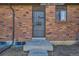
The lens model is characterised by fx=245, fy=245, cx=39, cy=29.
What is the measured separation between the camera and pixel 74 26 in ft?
38.4

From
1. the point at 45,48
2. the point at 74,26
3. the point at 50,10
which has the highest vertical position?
the point at 50,10

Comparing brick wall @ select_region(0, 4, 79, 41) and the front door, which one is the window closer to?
brick wall @ select_region(0, 4, 79, 41)

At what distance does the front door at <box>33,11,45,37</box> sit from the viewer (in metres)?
11.9

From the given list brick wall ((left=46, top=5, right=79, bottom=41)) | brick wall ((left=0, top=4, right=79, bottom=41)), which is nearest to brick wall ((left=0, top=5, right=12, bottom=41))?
brick wall ((left=0, top=4, right=79, bottom=41))

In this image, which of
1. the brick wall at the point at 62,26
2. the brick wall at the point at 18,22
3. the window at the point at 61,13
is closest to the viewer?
the brick wall at the point at 18,22

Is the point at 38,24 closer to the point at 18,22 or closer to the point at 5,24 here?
the point at 18,22

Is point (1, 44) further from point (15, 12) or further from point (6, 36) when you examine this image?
point (15, 12)

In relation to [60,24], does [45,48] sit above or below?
below

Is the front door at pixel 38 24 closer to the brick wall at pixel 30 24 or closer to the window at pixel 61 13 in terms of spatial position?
the brick wall at pixel 30 24

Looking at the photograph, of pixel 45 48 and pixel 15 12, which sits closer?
pixel 45 48

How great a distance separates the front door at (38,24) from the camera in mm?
11914

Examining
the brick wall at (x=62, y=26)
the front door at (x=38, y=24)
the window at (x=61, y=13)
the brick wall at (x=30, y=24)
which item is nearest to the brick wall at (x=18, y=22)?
the brick wall at (x=30, y=24)

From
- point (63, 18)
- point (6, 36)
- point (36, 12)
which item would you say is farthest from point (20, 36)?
point (63, 18)

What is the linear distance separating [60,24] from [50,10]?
0.82 m
